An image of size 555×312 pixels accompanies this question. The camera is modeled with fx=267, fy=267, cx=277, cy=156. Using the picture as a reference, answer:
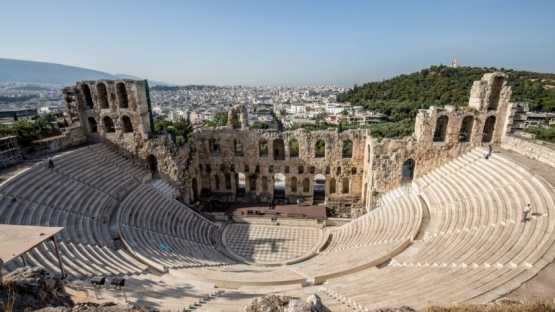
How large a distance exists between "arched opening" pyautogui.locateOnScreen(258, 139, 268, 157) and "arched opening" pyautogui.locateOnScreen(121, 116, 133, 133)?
11.3 metres

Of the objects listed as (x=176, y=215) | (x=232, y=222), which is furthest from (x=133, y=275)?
(x=232, y=222)

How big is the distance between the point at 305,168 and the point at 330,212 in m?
4.59

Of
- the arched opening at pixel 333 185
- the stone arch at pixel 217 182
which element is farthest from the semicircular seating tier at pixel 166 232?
the arched opening at pixel 333 185

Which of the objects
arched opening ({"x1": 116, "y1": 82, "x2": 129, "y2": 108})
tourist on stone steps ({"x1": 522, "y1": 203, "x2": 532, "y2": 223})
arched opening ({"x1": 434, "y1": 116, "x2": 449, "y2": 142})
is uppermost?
arched opening ({"x1": 116, "y1": 82, "x2": 129, "y2": 108})

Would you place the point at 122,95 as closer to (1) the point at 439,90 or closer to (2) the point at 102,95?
(2) the point at 102,95

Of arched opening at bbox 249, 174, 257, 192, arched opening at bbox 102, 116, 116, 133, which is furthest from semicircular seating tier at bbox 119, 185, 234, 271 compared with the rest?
arched opening at bbox 102, 116, 116, 133

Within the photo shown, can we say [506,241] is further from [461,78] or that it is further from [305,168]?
[461,78]

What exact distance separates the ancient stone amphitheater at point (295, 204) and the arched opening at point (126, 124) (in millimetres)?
113

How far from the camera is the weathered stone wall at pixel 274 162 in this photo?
24.3 meters

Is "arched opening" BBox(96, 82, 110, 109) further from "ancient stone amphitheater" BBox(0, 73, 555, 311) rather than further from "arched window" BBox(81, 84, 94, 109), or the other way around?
"arched window" BBox(81, 84, 94, 109)

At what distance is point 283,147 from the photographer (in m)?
25.9

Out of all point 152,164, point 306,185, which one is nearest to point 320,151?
point 306,185

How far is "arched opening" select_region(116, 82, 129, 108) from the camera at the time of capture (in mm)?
21750

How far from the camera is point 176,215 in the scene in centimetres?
1947
